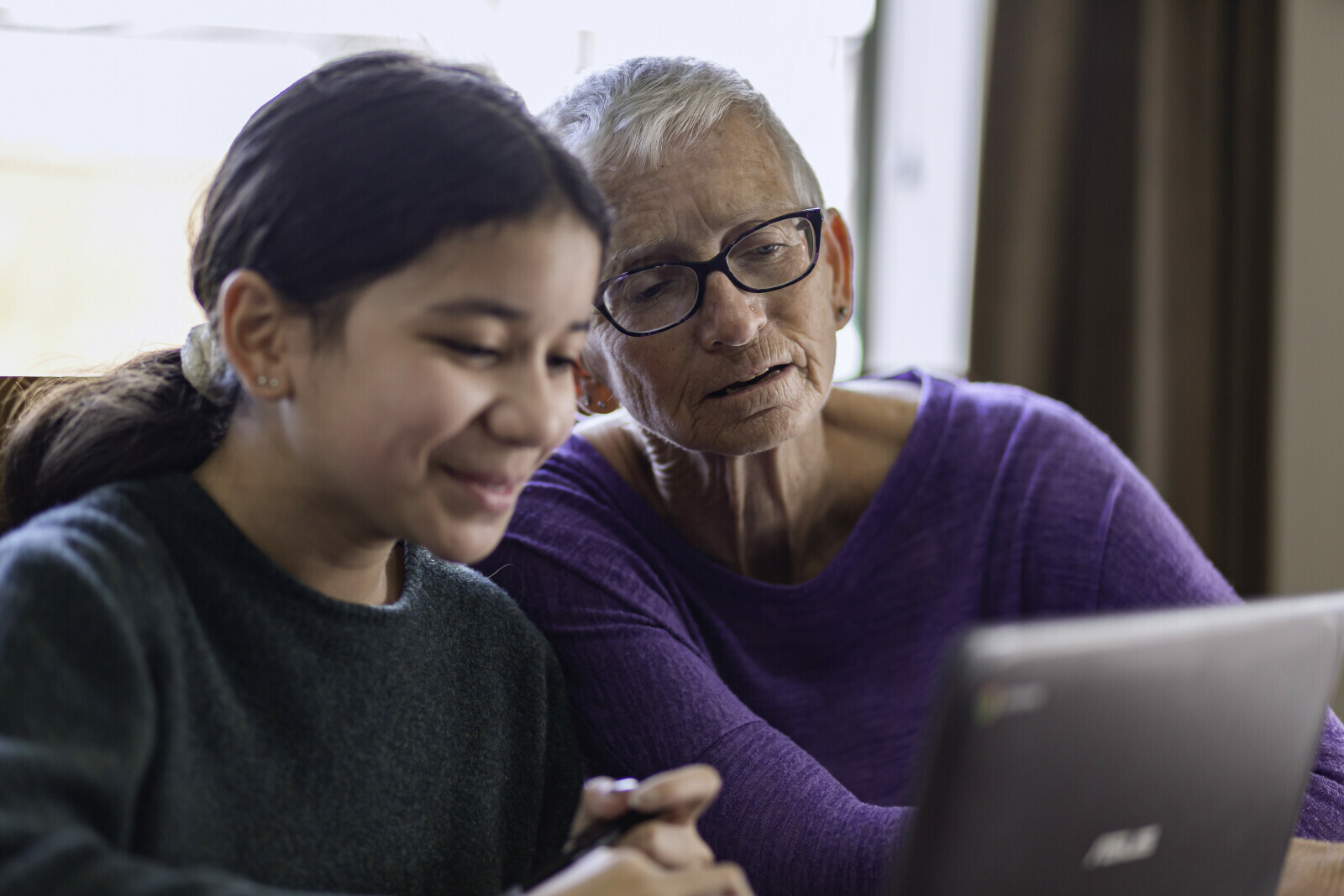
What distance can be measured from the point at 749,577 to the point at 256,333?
68cm

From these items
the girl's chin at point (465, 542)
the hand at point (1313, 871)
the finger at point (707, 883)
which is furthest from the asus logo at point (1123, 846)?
the girl's chin at point (465, 542)

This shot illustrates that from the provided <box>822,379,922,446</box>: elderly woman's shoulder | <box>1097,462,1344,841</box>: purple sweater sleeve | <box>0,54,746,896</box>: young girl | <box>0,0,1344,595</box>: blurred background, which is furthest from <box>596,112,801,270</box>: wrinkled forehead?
<box>0,0,1344,595</box>: blurred background

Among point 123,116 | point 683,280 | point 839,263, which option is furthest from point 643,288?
point 123,116

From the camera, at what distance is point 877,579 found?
1.27m

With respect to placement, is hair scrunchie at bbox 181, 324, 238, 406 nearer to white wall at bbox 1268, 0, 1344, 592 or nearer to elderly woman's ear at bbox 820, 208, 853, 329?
elderly woman's ear at bbox 820, 208, 853, 329

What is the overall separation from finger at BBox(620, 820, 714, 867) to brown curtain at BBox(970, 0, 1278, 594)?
1.81 meters

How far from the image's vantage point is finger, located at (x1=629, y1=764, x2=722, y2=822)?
74cm

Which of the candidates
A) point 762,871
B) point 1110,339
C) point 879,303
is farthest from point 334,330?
point 879,303

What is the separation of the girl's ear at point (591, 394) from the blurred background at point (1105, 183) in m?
1.23

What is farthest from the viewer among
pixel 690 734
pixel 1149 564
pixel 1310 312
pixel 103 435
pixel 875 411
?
pixel 1310 312

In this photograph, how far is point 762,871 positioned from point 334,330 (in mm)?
588

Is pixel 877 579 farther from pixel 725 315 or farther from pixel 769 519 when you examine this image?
pixel 725 315

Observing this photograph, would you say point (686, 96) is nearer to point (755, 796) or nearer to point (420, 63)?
point (420, 63)

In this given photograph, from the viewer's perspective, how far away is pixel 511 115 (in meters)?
0.83
